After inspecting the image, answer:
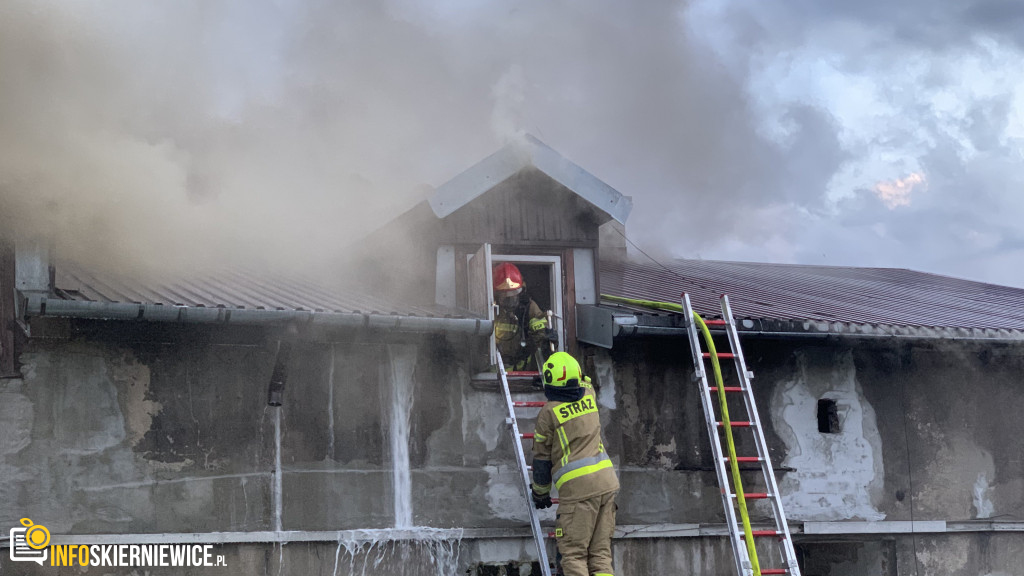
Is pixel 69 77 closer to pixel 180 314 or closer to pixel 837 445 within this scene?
pixel 180 314

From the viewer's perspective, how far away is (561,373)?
6633mm

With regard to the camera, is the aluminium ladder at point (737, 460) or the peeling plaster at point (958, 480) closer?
the aluminium ladder at point (737, 460)

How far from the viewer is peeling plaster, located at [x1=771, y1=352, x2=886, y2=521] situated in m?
8.68

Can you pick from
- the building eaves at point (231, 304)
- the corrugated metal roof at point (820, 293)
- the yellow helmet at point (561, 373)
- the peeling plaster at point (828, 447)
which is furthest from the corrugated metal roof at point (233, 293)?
the peeling plaster at point (828, 447)

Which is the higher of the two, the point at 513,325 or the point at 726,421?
the point at 513,325

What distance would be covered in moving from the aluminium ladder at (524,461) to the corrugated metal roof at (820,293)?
6.22ft

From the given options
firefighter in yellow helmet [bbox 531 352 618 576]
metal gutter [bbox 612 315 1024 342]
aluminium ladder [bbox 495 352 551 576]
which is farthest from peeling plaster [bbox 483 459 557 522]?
metal gutter [bbox 612 315 1024 342]

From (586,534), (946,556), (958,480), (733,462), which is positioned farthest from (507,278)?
(946,556)

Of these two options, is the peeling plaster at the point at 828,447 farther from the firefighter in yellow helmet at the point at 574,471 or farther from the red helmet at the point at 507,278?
the firefighter in yellow helmet at the point at 574,471

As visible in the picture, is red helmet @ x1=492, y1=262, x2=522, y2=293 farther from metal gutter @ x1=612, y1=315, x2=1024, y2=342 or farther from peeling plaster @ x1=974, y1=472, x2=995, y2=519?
peeling plaster @ x1=974, y1=472, x2=995, y2=519

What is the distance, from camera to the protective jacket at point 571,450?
21.4 feet

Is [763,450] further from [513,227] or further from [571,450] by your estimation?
[513,227]

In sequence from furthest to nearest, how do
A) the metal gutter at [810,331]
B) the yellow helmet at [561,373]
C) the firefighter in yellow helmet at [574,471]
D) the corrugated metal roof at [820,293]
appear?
the corrugated metal roof at [820,293], the metal gutter at [810,331], the yellow helmet at [561,373], the firefighter in yellow helmet at [574,471]

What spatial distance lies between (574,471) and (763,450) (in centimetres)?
171
